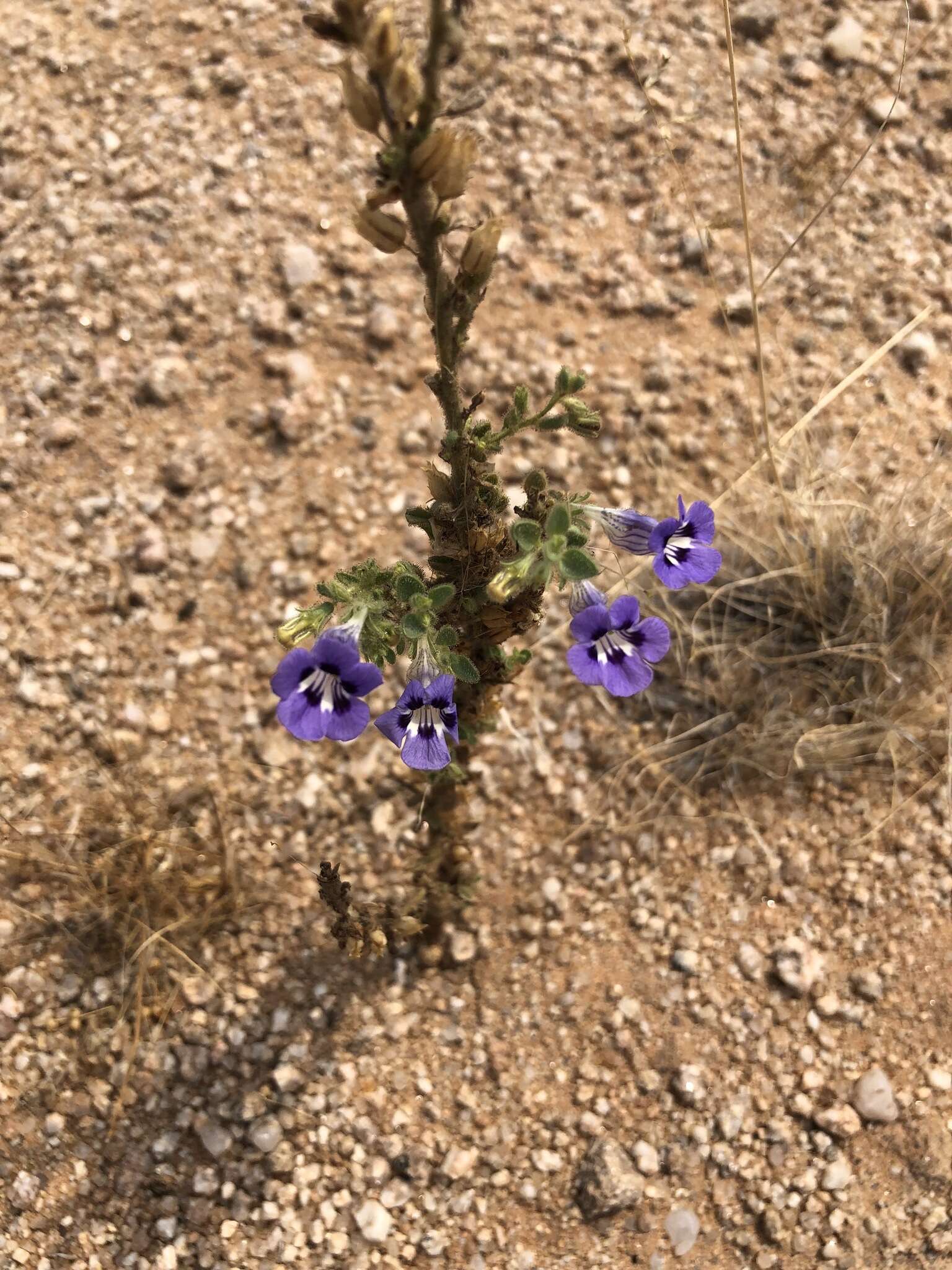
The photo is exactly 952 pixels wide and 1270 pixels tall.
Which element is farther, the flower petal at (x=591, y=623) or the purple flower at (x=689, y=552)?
the purple flower at (x=689, y=552)

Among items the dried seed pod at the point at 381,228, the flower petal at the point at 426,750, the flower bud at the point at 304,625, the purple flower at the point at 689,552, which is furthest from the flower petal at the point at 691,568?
the dried seed pod at the point at 381,228

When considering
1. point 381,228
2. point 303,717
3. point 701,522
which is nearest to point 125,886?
point 303,717

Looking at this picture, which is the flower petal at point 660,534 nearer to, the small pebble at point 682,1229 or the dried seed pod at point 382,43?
the dried seed pod at point 382,43

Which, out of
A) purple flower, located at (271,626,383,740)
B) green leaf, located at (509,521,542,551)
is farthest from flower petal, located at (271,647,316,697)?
green leaf, located at (509,521,542,551)

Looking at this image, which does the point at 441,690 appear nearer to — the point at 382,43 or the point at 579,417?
the point at 579,417

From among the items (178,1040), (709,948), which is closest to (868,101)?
(709,948)

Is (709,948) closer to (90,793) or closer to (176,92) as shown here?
(90,793)
